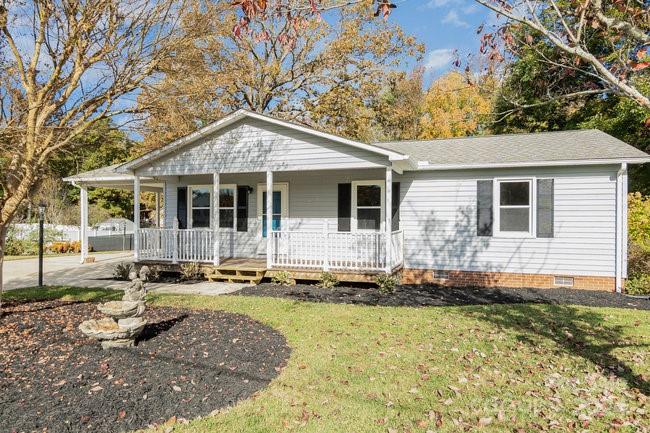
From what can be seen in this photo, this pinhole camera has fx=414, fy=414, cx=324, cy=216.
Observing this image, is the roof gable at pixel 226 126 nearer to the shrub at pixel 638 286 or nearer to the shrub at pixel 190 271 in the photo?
the shrub at pixel 190 271

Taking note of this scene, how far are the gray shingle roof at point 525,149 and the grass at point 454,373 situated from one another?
387cm

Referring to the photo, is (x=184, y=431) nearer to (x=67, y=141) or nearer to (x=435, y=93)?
(x=67, y=141)

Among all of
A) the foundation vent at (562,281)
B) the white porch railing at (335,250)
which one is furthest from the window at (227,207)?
the foundation vent at (562,281)

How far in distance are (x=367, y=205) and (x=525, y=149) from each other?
14.5 feet

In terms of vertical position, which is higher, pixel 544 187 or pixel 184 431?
pixel 544 187

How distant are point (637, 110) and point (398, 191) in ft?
33.1

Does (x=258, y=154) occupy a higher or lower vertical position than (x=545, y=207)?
higher

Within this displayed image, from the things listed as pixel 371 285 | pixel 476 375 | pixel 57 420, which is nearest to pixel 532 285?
A: pixel 371 285

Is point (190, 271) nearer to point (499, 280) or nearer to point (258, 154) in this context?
point (258, 154)

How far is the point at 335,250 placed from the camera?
431 inches

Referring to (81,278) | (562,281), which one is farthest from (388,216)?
(81,278)

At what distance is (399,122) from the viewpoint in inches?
938

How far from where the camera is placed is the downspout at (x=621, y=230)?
941 cm

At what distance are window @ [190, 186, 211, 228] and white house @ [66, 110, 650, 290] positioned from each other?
0.86 ft
